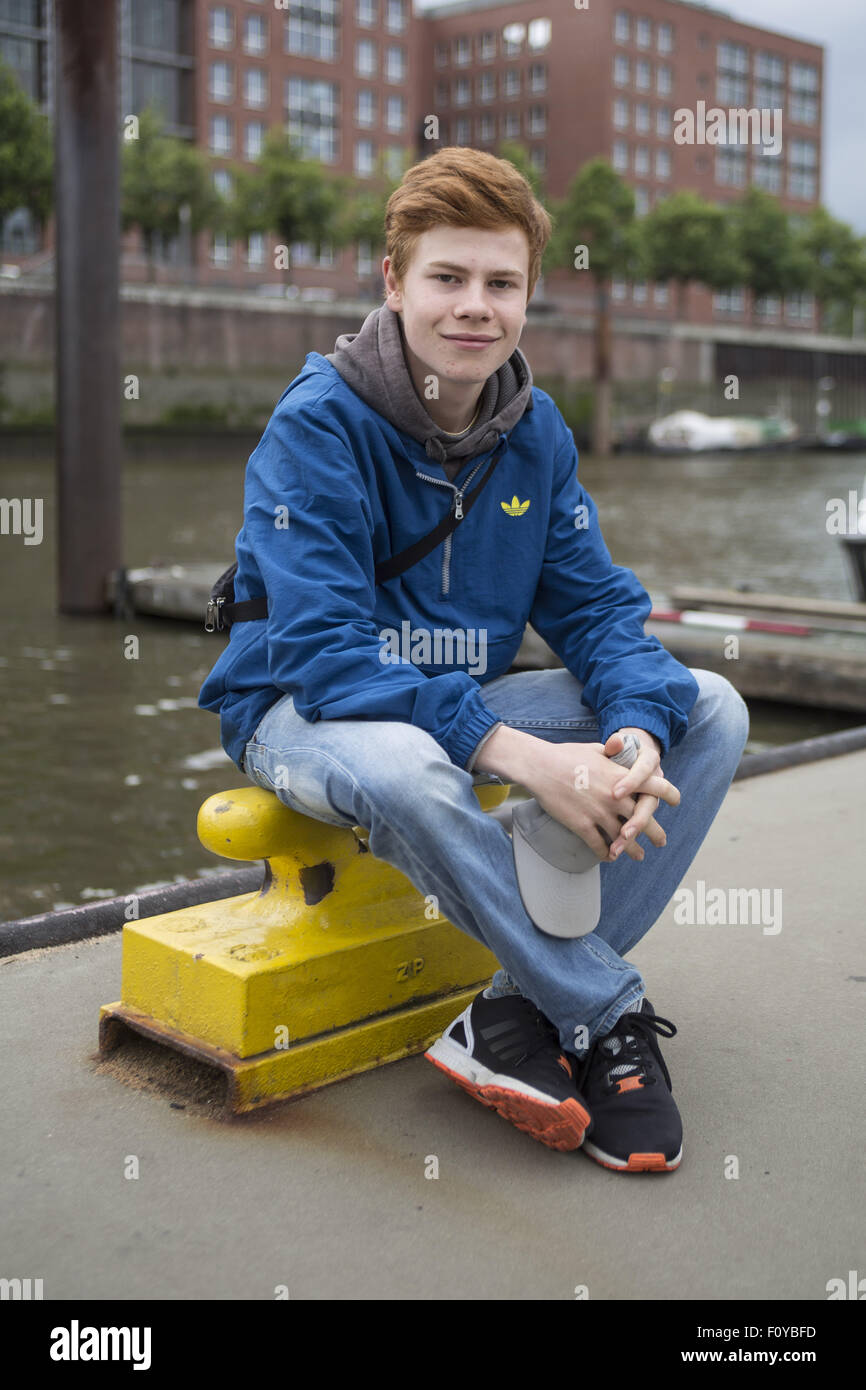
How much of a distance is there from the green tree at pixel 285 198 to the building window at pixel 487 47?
28141 mm

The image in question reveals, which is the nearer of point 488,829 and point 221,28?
point 488,829

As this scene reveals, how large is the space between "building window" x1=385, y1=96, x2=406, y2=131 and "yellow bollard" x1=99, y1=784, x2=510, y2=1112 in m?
63.3

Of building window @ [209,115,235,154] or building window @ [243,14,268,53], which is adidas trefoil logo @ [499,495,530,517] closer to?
building window @ [209,115,235,154]

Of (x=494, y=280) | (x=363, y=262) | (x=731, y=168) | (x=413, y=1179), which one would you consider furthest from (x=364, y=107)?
(x=413, y=1179)

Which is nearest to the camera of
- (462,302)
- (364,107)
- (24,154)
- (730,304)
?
(462,302)

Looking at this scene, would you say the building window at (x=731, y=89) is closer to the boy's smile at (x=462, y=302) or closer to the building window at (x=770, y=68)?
the building window at (x=770, y=68)

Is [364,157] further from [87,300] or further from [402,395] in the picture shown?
[402,395]

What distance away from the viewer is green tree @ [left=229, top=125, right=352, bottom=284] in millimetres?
46656

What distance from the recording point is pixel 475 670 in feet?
8.35

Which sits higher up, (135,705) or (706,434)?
(706,434)

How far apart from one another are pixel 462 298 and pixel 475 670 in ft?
2.12

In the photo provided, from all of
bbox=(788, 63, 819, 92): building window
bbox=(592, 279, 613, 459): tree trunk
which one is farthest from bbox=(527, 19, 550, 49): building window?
bbox=(592, 279, 613, 459): tree trunk

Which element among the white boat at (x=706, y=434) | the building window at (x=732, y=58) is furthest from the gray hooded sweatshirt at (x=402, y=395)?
the building window at (x=732, y=58)

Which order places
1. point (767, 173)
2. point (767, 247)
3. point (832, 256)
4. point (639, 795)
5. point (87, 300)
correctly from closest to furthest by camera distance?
point (639, 795) < point (87, 300) < point (767, 247) < point (832, 256) < point (767, 173)
